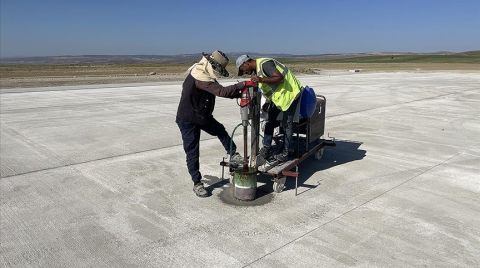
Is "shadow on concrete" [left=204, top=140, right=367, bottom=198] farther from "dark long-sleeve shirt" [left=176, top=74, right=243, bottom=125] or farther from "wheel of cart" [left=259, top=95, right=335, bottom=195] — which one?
"dark long-sleeve shirt" [left=176, top=74, right=243, bottom=125]

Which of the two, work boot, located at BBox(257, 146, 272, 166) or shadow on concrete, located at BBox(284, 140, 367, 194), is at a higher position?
work boot, located at BBox(257, 146, 272, 166)

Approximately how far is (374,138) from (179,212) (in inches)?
211

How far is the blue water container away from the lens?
5797 mm

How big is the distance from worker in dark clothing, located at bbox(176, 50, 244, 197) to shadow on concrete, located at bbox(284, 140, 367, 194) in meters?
1.01

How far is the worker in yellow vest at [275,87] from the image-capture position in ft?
17.1

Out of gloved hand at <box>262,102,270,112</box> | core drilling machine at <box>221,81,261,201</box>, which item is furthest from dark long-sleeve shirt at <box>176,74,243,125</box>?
gloved hand at <box>262,102,270,112</box>

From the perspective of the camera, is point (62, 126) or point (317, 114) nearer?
point (317, 114)

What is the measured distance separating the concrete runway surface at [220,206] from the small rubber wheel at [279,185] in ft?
0.27

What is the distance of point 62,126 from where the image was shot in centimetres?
984

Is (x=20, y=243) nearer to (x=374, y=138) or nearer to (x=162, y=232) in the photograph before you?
(x=162, y=232)

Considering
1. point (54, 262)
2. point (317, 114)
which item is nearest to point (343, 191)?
point (317, 114)

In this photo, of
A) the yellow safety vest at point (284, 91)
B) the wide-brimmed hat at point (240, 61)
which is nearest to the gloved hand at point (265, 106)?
the yellow safety vest at point (284, 91)

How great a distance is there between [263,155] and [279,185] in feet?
1.67

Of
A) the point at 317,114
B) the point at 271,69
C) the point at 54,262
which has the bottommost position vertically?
the point at 54,262
